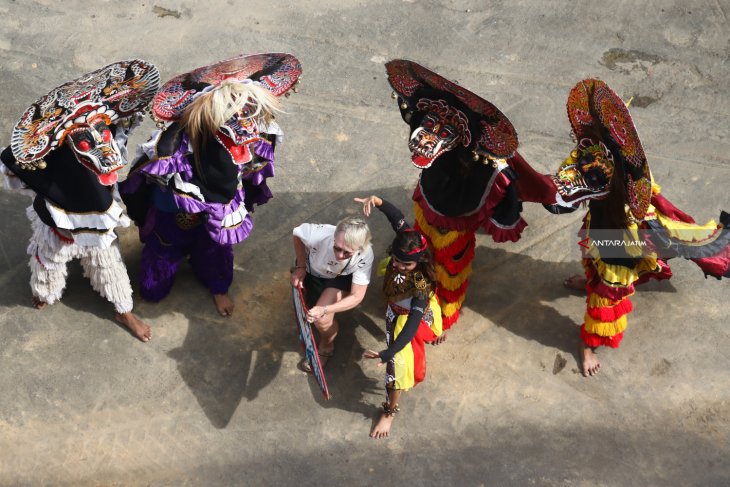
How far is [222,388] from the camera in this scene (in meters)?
5.46

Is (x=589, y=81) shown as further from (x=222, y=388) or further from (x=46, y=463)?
(x=46, y=463)

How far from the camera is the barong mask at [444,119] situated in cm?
465

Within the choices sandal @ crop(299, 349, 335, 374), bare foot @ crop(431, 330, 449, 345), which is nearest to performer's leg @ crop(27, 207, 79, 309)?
sandal @ crop(299, 349, 335, 374)

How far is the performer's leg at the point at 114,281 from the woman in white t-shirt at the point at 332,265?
107 cm

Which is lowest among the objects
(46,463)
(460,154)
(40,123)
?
(46,463)

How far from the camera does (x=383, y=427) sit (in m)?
5.27

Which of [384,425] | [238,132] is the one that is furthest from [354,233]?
[384,425]

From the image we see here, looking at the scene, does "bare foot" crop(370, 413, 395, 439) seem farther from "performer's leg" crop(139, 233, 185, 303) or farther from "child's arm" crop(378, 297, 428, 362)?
"performer's leg" crop(139, 233, 185, 303)

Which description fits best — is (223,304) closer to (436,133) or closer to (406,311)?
(406,311)

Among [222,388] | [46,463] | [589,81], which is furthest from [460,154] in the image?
[46,463]

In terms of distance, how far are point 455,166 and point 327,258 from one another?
89cm

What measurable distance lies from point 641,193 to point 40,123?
3021 millimetres

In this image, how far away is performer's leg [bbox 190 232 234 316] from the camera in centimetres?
557

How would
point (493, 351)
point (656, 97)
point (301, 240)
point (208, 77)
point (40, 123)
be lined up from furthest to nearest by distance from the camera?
point (656, 97)
point (493, 351)
point (301, 240)
point (208, 77)
point (40, 123)
